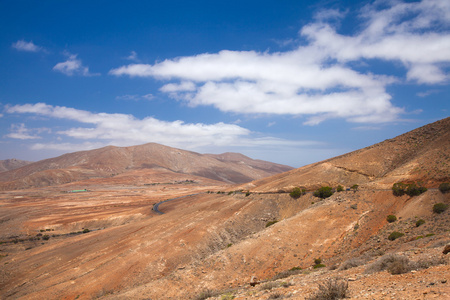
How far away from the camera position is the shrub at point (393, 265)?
1021 centimetres

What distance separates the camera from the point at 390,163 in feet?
145

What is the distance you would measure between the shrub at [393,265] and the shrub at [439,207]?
642 inches

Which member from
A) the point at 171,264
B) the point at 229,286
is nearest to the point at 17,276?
the point at 171,264

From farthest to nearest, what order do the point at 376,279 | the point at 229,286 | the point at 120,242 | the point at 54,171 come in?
the point at 54,171
the point at 120,242
the point at 229,286
the point at 376,279

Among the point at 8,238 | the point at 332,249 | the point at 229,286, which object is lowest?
the point at 8,238

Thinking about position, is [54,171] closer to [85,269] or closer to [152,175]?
[152,175]

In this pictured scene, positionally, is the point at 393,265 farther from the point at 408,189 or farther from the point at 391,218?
the point at 408,189

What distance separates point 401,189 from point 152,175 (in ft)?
578

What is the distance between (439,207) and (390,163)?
75.7ft

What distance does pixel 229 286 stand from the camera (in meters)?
20.8

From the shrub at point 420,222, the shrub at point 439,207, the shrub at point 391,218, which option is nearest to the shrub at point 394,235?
the shrub at point 420,222

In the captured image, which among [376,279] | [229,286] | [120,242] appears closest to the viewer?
[376,279]

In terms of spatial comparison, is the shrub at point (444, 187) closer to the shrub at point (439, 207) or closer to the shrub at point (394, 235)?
the shrub at point (439, 207)

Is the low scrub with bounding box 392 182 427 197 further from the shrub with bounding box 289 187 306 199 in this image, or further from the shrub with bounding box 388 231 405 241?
the shrub with bounding box 289 187 306 199
